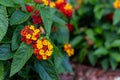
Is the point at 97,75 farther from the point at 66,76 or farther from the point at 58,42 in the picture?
the point at 58,42

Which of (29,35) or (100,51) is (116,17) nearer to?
(100,51)

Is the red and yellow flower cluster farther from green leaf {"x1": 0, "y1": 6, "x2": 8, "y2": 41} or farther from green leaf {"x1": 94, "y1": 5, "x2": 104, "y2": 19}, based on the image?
green leaf {"x1": 0, "y1": 6, "x2": 8, "y2": 41}

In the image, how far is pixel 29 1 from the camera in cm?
254

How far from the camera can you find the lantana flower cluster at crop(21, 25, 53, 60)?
2.30 meters

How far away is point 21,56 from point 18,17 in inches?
11.2

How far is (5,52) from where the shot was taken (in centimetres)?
233

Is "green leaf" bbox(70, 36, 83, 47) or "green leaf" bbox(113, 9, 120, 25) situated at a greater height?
"green leaf" bbox(113, 9, 120, 25)

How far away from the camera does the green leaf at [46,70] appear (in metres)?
2.45

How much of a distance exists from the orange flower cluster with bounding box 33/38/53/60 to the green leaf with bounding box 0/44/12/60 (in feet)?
0.60

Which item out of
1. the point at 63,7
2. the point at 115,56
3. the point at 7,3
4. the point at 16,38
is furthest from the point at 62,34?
the point at 7,3

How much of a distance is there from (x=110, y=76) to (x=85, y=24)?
0.77 metres

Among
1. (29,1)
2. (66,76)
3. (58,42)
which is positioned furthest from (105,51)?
(29,1)

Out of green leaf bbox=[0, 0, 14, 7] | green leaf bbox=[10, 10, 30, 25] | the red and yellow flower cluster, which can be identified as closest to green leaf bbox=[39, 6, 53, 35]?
green leaf bbox=[10, 10, 30, 25]

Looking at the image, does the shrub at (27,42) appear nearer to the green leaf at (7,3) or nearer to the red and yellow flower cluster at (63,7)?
the green leaf at (7,3)
